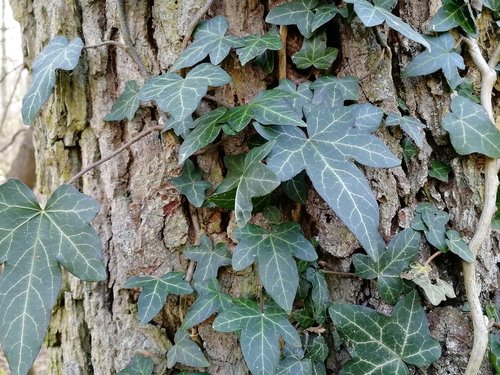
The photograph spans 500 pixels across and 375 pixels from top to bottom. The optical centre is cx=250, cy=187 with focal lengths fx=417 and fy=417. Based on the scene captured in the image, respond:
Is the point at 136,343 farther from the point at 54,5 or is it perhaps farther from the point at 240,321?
the point at 54,5

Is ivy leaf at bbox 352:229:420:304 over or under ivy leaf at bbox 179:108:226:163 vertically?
under

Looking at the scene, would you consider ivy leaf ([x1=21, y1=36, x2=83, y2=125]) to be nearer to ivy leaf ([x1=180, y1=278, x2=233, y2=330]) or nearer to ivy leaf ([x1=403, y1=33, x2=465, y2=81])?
ivy leaf ([x1=180, y1=278, x2=233, y2=330])

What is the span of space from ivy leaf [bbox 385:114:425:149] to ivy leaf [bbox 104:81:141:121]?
1.57 feet

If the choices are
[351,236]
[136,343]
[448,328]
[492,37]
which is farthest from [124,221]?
[492,37]

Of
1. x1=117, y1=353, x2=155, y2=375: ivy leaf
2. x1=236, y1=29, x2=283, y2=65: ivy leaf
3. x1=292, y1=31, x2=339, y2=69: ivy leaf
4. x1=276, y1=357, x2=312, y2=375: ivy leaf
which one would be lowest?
x1=117, y1=353, x2=155, y2=375: ivy leaf

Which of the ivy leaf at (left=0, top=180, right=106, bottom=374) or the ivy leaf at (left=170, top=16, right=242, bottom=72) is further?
the ivy leaf at (left=170, top=16, right=242, bottom=72)

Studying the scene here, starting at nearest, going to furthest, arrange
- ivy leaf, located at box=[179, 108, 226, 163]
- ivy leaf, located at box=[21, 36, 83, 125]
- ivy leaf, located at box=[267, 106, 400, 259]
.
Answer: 1. ivy leaf, located at box=[267, 106, 400, 259]
2. ivy leaf, located at box=[179, 108, 226, 163]
3. ivy leaf, located at box=[21, 36, 83, 125]

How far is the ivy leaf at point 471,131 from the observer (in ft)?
2.63

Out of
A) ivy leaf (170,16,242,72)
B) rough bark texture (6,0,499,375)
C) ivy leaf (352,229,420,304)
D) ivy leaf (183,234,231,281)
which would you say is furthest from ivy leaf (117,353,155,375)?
ivy leaf (170,16,242,72)

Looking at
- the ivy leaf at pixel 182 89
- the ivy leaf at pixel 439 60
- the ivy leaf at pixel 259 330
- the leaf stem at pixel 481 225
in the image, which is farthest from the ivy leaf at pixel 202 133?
the leaf stem at pixel 481 225

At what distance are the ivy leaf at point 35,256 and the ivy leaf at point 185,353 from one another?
0.70 ft

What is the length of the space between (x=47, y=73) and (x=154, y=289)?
1.54ft

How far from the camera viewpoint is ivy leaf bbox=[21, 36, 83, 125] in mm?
812

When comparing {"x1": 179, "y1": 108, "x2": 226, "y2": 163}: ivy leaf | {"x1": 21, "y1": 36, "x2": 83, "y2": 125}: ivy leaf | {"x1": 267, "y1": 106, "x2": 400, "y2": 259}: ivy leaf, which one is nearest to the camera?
{"x1": 267, "y1": 106, "x2": 400, "y2": 259}: ivy leaf
